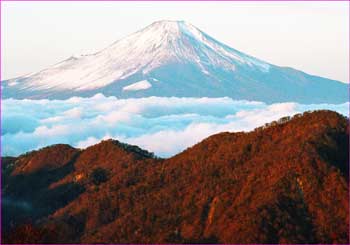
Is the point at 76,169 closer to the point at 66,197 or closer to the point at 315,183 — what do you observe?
the point at 66,197

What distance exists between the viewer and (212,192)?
116688 millimetres

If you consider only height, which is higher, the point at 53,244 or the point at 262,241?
the point at 53,244

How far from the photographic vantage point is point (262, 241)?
96312mm

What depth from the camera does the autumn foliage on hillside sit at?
10275 cm

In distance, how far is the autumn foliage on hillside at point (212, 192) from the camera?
337ft

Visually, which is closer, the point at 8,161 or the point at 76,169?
the point at 76,169

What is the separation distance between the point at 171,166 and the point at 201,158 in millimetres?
5421

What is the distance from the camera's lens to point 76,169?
496 feet

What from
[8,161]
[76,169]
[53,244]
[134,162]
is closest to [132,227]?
[134,162]

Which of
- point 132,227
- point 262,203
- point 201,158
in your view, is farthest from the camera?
point 201,158

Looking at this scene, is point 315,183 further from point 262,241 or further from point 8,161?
point 8,161

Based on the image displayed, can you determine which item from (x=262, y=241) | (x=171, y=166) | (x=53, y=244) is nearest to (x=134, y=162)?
(x=171, y=166)

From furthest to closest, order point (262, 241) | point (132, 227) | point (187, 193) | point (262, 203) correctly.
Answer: point (187, 193) → point (132, 227) → point (262, 203) → point (262, 241)

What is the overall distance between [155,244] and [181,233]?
23.8 feet
